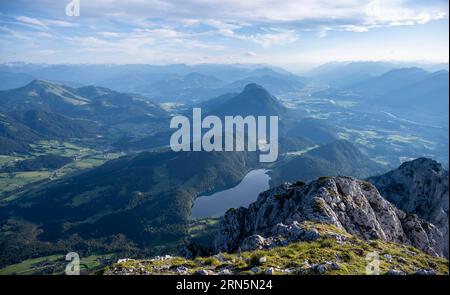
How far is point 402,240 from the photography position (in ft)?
218

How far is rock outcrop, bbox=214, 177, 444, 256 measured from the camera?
196 feet

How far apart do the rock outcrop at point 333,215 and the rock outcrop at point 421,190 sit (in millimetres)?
34094

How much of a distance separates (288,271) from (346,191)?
43242 millimetres

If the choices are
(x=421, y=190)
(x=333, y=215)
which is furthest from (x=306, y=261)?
(x=421, y=190)

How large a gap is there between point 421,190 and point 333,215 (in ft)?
238

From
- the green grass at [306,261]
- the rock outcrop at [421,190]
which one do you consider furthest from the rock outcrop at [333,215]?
the rock outcrop at [421,190]

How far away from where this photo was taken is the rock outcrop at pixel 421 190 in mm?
105188

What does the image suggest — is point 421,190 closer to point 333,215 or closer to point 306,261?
point 333,215

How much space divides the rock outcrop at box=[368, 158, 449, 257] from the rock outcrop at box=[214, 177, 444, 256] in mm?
34094

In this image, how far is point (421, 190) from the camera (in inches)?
4481

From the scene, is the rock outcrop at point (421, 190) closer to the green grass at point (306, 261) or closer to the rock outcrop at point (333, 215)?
the rock outcrop at point (333, 215)
